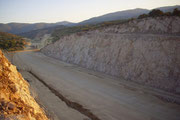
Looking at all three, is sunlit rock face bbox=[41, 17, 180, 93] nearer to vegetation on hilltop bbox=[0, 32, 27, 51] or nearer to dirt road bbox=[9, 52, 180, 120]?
dirt road bbox=[9, 52, 180, 120]

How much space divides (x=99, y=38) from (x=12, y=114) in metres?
21.0

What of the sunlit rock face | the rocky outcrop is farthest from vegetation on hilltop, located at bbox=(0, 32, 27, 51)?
the rocky outcrop

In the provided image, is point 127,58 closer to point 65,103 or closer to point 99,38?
point 99,38

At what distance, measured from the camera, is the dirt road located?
9.67 m

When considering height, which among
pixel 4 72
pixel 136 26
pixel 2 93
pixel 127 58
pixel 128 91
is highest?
pixel 136 26

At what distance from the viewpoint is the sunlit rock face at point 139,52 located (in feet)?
47.2

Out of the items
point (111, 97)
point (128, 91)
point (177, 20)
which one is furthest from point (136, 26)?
point (111, 97)

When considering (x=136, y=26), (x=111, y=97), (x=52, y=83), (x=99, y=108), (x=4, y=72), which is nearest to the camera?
(x=4, y=72)

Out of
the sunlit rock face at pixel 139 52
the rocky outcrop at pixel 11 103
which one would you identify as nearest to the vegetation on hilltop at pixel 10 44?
the sunlit rock face at pixel 139 52

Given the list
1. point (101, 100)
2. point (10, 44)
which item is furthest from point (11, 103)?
point (10, 44)

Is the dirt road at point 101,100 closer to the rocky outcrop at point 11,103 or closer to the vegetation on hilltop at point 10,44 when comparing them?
the rocky outcrop at point 11,103

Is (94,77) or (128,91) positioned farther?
(94,77)

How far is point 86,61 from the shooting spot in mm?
24156

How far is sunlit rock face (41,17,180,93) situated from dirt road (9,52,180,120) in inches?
68.5
